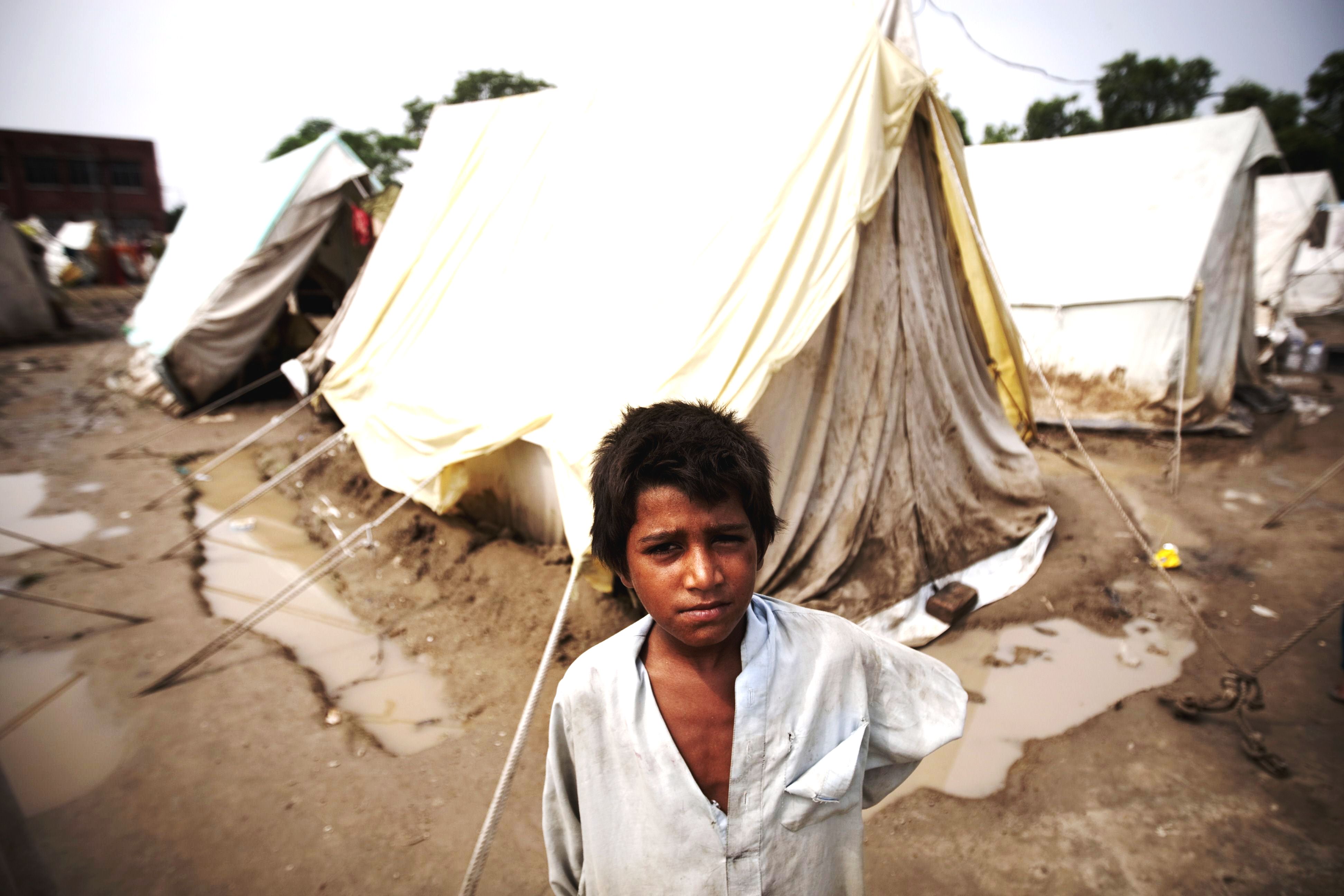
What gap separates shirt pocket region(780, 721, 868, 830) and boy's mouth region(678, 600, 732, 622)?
0.30 m

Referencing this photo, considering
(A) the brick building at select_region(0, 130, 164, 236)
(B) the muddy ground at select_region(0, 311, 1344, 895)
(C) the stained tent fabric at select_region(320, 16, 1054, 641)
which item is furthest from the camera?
(A) the brick building at select_region(0, 130, 164, 236)

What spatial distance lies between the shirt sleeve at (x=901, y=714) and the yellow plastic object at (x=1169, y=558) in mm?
3863

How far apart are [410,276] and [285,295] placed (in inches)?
158

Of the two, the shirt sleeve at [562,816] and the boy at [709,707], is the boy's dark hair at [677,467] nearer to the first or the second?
the boy at [709,707]

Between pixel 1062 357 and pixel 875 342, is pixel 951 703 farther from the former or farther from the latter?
pixel 1062 357

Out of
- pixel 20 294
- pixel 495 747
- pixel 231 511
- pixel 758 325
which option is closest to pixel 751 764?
pixel 495 747

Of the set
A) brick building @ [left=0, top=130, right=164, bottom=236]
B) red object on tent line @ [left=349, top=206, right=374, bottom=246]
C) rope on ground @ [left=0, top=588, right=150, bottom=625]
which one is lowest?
rope on ground @ [left=0, top=588, right=150, bottom=625]

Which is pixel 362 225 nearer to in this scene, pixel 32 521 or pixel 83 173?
pixel 32 521

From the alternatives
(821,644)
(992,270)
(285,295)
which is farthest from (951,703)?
(285,295)

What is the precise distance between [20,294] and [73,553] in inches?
444

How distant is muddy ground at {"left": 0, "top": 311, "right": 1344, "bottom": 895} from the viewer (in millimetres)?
2068

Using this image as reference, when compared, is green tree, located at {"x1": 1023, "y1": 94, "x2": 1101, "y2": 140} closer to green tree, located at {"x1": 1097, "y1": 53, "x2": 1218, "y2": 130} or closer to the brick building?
green tree, located at {"x1": 1097, "y1": 53, "x2": 1218, "y2": 130}

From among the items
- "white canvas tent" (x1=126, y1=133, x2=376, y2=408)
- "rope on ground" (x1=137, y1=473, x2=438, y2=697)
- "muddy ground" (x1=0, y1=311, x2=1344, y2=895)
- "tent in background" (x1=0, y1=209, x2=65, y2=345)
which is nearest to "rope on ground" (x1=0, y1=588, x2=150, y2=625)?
"muddy ground" (x1=0, y1=311, x2=1344, y2=895)

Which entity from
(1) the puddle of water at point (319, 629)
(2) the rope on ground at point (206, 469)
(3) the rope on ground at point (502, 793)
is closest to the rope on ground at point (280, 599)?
(1) the puddle of water at point (319, 629)
